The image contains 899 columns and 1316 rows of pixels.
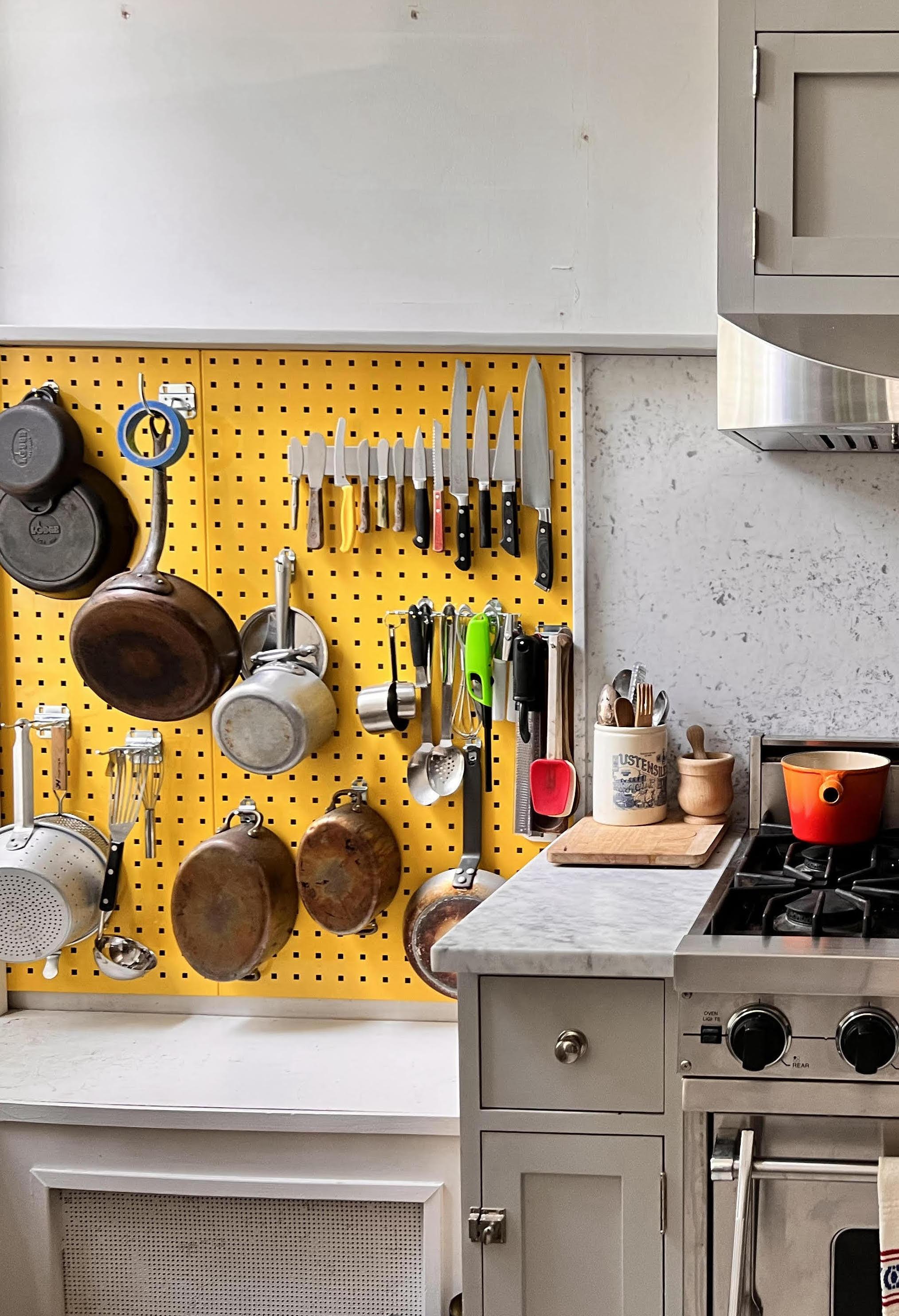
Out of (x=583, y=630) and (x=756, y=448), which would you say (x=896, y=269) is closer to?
(x=756, y=448)

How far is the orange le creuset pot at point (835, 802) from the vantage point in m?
1.76

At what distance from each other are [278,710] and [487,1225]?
89 cm

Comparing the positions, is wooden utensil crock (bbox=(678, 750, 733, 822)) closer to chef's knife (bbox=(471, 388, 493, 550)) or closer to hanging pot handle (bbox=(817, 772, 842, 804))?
hanging pot handle (bbox=(817, 772, 842, 804))

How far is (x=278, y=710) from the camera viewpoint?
2.01 metres

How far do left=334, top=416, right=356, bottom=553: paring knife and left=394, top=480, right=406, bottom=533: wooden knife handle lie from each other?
0.07 m

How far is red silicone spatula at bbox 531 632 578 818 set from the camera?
2049 millimetres

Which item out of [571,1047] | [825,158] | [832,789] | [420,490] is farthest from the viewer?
[420,490]

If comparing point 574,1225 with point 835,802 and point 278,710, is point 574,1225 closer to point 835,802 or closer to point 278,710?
point 835,802

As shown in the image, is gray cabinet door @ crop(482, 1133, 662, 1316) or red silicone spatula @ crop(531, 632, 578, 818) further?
red silicone spatula @ crop(531, 632, 578, 818)

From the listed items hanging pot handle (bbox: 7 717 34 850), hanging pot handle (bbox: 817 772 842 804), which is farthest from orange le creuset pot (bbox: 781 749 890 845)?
hanging pot handle (bbox: 7 717 34 850)

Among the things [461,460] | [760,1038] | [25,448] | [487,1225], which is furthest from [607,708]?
[25,448]

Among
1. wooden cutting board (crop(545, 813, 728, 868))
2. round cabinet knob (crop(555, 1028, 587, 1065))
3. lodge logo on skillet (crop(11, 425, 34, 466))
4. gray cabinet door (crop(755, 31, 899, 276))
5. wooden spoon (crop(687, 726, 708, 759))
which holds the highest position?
gray cabinet door (crop(755, 31, 899, 276))

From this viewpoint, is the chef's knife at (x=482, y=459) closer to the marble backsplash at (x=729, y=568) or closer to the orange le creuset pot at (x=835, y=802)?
the marble backsplash at (x=729, y=568)

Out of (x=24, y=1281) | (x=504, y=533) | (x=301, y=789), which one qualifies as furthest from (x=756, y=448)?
(x=24, y=1281)
